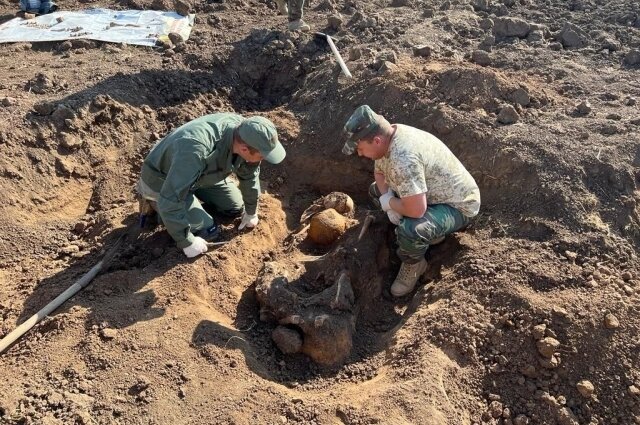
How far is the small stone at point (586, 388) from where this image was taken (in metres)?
3.42

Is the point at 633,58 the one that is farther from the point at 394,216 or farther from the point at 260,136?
the point at 260,136

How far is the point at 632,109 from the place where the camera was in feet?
17.8

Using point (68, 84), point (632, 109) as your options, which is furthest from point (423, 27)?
point (68, 84)

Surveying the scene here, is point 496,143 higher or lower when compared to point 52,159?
higher

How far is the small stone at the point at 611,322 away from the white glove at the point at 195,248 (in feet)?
10.0

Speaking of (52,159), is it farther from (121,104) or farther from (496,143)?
(496,143)

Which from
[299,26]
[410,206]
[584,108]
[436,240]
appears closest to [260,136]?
[410,206]

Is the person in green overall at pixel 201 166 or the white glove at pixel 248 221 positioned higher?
the person in green overall at pixel 201 166

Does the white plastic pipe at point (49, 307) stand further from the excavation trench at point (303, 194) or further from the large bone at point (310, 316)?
the large bone at point (310, 316)

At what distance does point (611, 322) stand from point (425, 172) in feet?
5.39

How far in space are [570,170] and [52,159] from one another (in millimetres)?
5006

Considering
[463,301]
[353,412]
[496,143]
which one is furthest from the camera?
[496,143]

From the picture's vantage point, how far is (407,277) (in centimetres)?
446

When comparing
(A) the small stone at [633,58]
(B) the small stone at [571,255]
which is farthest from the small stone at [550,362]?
(A) the small stone at [633,58]
